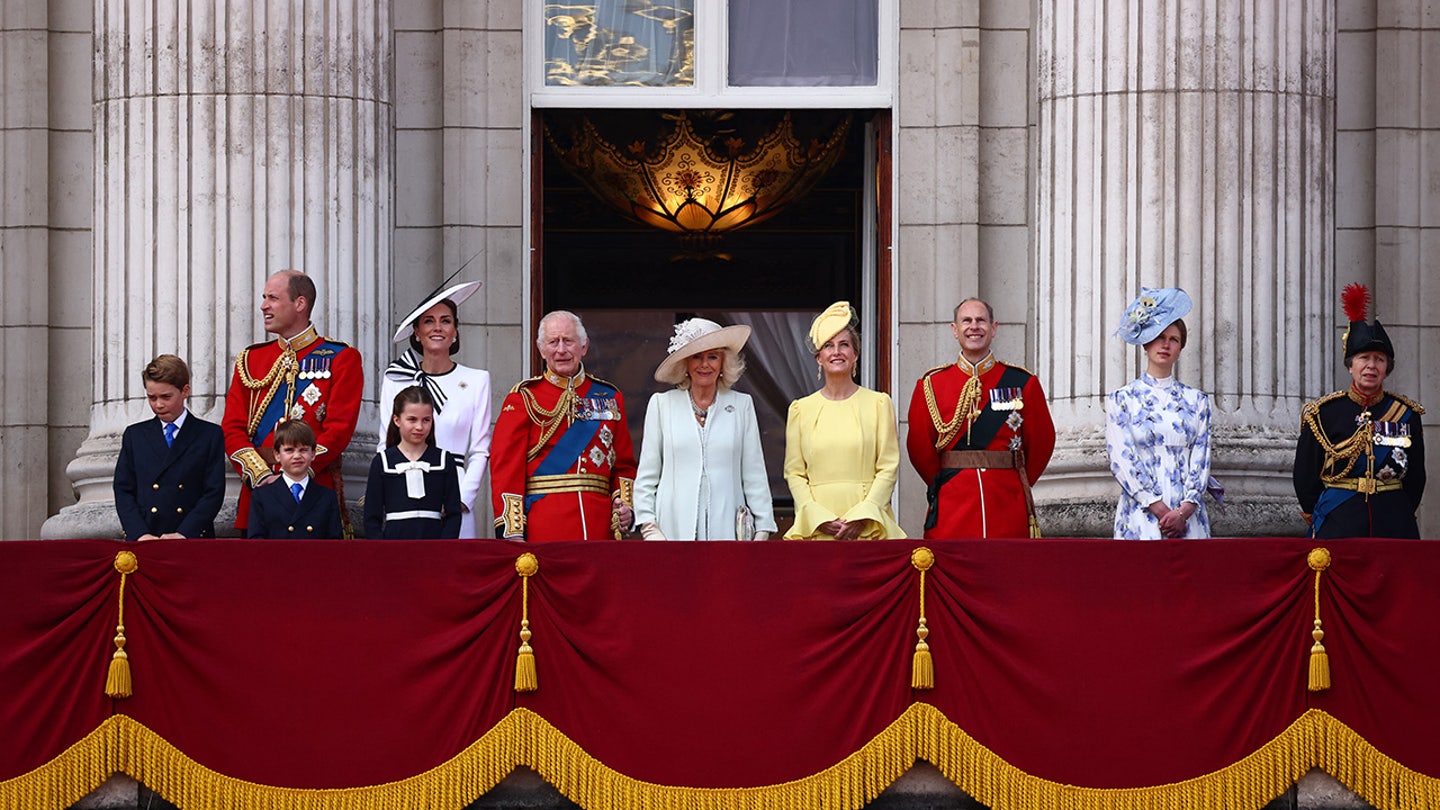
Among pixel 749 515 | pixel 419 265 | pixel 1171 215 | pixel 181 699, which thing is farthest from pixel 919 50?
pixel 181 699

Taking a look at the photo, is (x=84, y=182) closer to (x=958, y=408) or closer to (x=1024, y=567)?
(x=958, y=408)

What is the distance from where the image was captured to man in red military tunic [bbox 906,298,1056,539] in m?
11.3

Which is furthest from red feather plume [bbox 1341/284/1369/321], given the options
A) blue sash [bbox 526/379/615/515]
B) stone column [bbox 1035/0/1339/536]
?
blue sash [bbox 526/379/615/515]

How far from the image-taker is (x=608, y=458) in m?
11.4

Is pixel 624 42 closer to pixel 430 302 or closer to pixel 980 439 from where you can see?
pixel 430 302

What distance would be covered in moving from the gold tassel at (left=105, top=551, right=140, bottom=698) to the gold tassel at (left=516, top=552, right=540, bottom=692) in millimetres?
1621

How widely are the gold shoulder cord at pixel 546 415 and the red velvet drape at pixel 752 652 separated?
1.29 m

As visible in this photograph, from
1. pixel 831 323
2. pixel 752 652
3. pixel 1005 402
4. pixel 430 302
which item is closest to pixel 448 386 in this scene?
pixel 430 302

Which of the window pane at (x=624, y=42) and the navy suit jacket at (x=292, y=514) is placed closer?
the navy suit jacket at (x=292, y=514)

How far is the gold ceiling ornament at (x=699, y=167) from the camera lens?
58.7 ft

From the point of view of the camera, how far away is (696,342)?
1128 cm

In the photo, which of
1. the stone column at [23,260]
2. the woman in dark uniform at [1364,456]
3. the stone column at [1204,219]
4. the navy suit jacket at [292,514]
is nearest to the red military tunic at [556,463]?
the navy suit jacket at [292,514]

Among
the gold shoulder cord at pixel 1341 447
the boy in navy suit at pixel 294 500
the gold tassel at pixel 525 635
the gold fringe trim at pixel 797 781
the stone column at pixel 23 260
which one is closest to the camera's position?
the gold fringe trim at pixel 797 781

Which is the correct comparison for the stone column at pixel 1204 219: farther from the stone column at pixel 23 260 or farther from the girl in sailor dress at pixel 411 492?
the stone column at pixel 23 260
